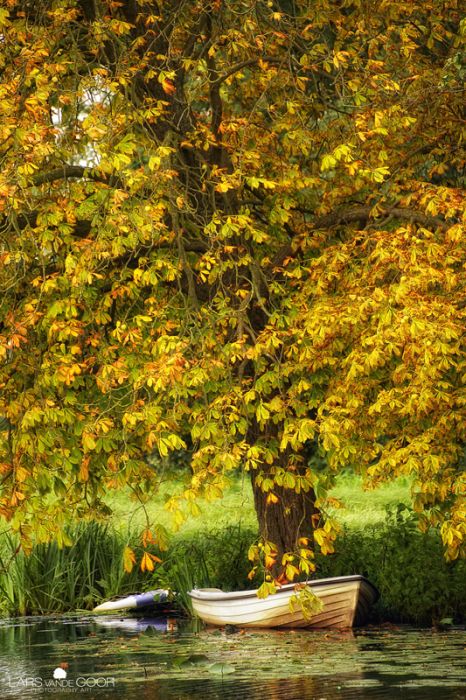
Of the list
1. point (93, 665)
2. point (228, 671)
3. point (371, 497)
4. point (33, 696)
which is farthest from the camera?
point (371, 497)

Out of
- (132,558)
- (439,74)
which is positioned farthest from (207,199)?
(132,558)

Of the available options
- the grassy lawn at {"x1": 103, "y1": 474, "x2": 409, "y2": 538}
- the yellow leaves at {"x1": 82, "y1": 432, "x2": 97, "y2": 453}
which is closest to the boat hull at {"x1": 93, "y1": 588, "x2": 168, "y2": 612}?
the grassy lawn at {"x1": 103, "y1": 474, "x2": 409, "y2": 538}

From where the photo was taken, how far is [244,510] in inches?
979

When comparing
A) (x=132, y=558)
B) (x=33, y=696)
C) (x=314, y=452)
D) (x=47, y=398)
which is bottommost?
(x=33, y=696)

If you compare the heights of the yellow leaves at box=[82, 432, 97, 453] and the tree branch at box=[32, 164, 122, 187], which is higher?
the tree branch at box=[32, 164, 122, 187]

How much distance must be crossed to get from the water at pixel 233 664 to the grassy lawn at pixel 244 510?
4.79 meters

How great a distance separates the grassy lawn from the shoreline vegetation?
578mm

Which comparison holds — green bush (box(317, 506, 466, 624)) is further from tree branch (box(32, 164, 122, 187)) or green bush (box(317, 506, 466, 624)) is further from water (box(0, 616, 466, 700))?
tree branch (box(32, 164, 122, 187))

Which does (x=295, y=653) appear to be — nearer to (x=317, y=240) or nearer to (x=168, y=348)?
(x=168, y=348)

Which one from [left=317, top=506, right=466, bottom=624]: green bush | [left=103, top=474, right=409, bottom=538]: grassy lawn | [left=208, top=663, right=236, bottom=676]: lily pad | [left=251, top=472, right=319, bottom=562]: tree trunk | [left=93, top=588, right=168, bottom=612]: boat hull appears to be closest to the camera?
[left=208, top=663, right=236, bottom=676]: lily pad

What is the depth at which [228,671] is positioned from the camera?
39.1ft

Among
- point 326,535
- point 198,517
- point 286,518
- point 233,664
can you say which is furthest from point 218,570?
point 198,517

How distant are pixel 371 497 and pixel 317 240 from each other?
12504mm

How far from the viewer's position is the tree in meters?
12.0
